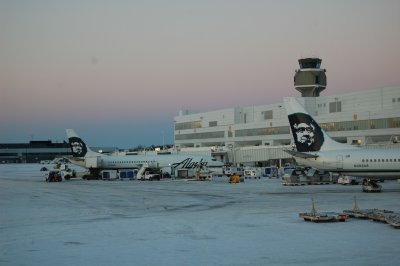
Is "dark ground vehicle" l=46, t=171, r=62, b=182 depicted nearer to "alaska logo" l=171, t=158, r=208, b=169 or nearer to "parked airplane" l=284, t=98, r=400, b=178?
"alaska logo" l=171, t=158, r=208, b=169

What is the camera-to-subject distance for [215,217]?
29.3 metres

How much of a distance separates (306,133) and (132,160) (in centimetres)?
4724

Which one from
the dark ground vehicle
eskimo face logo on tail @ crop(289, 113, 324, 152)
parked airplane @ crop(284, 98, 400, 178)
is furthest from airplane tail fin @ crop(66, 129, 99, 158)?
parked airplane @ crop(284, 98, 400, 178)

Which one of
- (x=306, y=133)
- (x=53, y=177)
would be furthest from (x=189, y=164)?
(x=306, y=133)

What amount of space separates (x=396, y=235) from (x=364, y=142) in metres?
85.9

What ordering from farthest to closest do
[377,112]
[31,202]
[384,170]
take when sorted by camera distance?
[377,112] < [384,170] < [31,202]

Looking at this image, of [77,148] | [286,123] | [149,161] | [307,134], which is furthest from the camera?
[286,123]

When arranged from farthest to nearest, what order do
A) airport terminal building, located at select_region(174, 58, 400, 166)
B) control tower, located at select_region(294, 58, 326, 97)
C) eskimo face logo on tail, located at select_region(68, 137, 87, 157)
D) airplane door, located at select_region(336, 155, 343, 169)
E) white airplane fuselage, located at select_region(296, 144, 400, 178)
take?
1. control tower, located at select_region(294, 58, 326, 97)
2. airport terminal building, located at select_region(174, 58, 400, 166)
3. eskimo face logo on tail, located at select_region(68, 137, 87, 157)
4. airplane door, located at select_region(336, 155, 343, 169)
5. white airplane fuselage, located at select_region(296, 144, 400, 178)

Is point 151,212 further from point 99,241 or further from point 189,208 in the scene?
point 99,241

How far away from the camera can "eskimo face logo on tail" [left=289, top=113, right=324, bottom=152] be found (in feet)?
169

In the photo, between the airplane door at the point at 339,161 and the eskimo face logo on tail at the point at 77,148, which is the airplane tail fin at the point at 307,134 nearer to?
the airplane door at the point at 339,161

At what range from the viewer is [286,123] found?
119188 millimetres

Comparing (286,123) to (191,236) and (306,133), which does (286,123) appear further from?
(191,236)

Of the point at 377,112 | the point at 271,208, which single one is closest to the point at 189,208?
the point at 271,208
